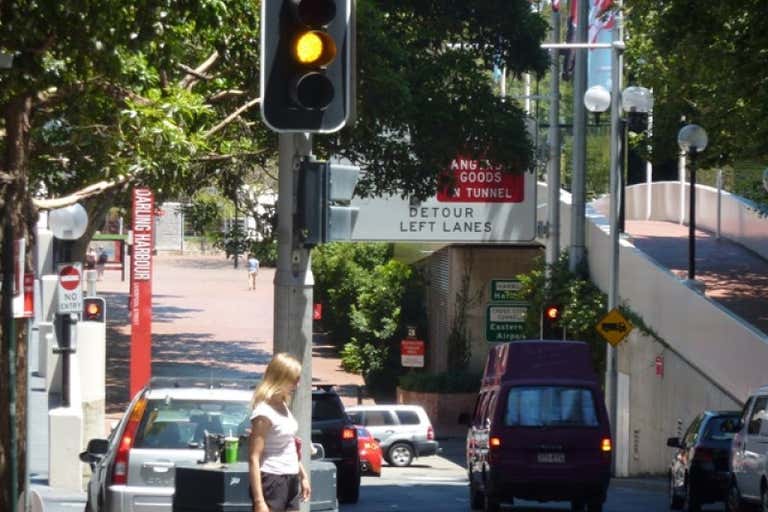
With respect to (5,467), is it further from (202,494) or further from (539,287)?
(539,287)

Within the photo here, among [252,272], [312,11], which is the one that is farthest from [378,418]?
[252,272]

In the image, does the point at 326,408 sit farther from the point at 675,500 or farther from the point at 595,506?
the point at 675,500

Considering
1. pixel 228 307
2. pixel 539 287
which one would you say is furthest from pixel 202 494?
pixel 228 307

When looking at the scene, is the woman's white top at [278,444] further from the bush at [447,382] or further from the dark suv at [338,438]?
the bush at [447,382]

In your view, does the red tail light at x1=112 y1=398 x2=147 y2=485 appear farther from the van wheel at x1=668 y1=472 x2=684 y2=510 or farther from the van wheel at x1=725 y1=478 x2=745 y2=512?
the van wheel at x1=668 y1=472 x2=684 y2=510

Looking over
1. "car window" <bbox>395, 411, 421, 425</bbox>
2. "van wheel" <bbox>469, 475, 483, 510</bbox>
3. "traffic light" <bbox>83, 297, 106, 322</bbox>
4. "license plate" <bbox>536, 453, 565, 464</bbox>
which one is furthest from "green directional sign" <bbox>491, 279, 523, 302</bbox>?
"license plate" <bbox>536, 453, 565, 464</bbox>

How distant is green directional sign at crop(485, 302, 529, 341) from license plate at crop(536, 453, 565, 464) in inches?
815

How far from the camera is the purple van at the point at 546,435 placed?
66.2ft

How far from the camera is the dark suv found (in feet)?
72.0

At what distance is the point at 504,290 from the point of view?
42531mm

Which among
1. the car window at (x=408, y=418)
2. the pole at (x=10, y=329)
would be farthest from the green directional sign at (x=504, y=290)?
the pole at (x=10, y=329)

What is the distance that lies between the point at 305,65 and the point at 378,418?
103 feet

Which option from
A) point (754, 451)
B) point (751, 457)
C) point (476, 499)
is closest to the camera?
point (754, 451)

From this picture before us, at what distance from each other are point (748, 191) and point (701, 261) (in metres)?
3.45
